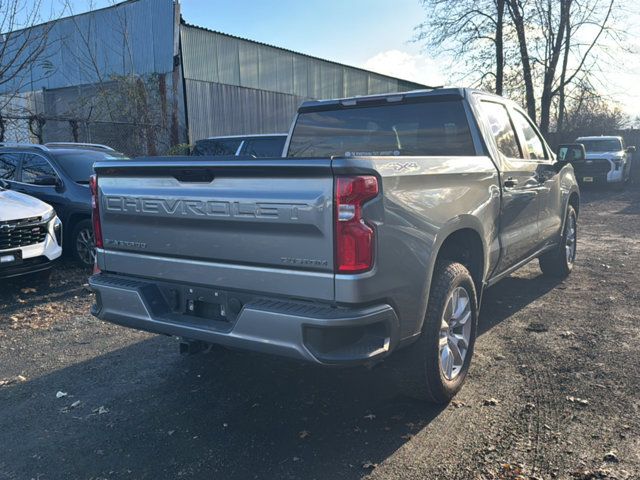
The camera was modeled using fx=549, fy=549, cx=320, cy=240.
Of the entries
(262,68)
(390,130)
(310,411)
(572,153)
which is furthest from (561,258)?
(262,68)

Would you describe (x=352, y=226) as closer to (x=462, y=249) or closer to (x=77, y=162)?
(x=462, y=249)

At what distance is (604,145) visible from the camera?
20719 millimetres

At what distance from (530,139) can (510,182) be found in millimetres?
1379

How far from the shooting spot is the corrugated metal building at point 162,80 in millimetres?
17625

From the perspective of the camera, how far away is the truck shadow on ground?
3.03 m

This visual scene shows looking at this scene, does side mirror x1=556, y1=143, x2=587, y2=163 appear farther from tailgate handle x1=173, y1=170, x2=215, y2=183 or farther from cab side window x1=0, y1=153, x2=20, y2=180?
cab side window x1=0, y1=153, x2=20, y2=180

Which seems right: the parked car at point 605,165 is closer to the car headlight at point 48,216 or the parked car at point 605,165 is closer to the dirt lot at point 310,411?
the dirt lot at point 310,411

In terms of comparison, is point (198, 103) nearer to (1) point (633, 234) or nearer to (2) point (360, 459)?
(1) point (633, 234)

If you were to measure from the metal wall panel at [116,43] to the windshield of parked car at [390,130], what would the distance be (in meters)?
15.4

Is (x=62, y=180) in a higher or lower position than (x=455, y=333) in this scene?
higher

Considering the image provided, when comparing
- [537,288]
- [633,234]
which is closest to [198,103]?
[633,234]

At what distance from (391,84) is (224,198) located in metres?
32.0

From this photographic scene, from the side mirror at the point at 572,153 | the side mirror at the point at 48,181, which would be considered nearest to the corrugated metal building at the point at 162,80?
the side mirror at the point at 48,181

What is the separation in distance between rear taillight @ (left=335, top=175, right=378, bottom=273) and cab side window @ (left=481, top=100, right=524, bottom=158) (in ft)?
7.78
